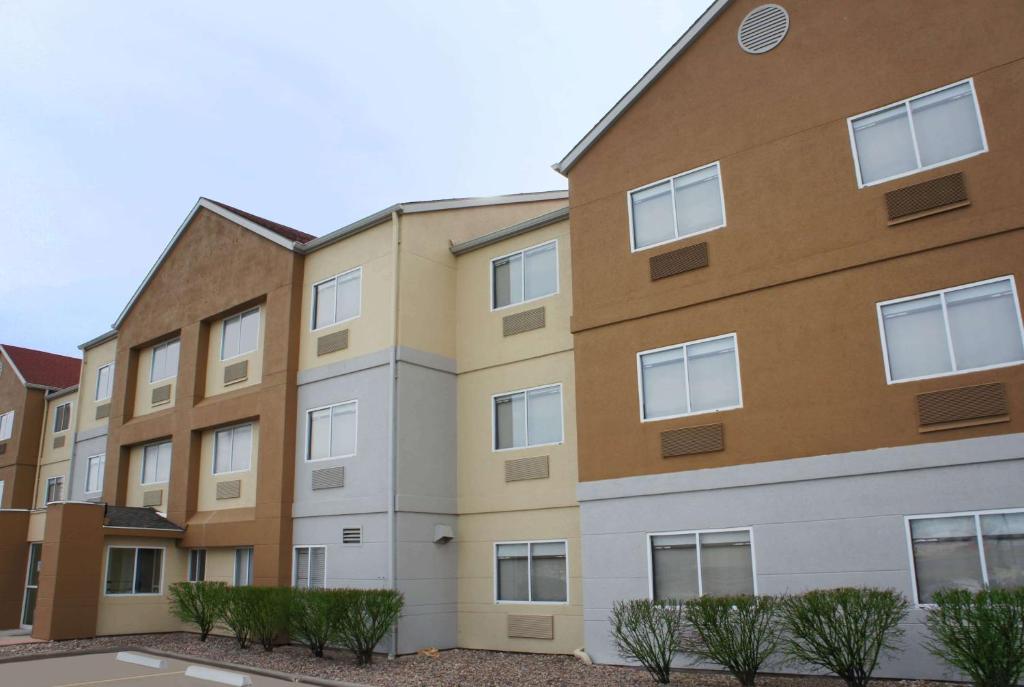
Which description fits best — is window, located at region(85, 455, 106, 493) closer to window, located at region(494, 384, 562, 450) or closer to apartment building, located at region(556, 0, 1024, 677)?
window, located at region(494, 384, 562, 450)

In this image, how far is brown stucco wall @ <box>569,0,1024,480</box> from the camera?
1118 centimetres

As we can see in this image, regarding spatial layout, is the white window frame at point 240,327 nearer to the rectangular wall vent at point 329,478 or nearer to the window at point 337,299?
the window at point 337,299

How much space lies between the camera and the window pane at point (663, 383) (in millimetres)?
13523

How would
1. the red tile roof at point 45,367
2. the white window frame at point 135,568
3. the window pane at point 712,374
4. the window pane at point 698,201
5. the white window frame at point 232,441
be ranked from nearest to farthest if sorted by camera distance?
the window pane at point 712,374 → the window pane at point 698,201 → the white window frame at point 135,568 → the white window frame at point 232,441 → the red tile roof at point 45,367

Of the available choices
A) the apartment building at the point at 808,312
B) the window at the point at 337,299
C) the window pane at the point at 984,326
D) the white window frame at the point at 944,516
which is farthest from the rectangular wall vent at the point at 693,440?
the window at the point at 337,299

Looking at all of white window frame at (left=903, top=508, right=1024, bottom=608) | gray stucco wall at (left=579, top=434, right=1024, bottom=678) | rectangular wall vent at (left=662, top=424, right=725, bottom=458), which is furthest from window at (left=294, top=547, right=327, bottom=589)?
white window frame at (left=903, top=508, right=1024, bottom=608)

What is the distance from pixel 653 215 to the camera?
47.7ft

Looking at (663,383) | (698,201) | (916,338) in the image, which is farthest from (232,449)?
(916,338)

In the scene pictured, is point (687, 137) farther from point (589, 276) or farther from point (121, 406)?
point (121, 406)

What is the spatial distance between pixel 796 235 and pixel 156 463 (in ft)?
60.0

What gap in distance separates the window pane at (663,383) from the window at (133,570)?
13479 millimetres

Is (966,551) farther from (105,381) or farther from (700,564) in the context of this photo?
(105,381)

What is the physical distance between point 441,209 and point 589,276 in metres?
5.13

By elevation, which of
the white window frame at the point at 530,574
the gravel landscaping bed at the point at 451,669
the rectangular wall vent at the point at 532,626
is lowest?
the gravel landscaping bed at the point at 451,669
